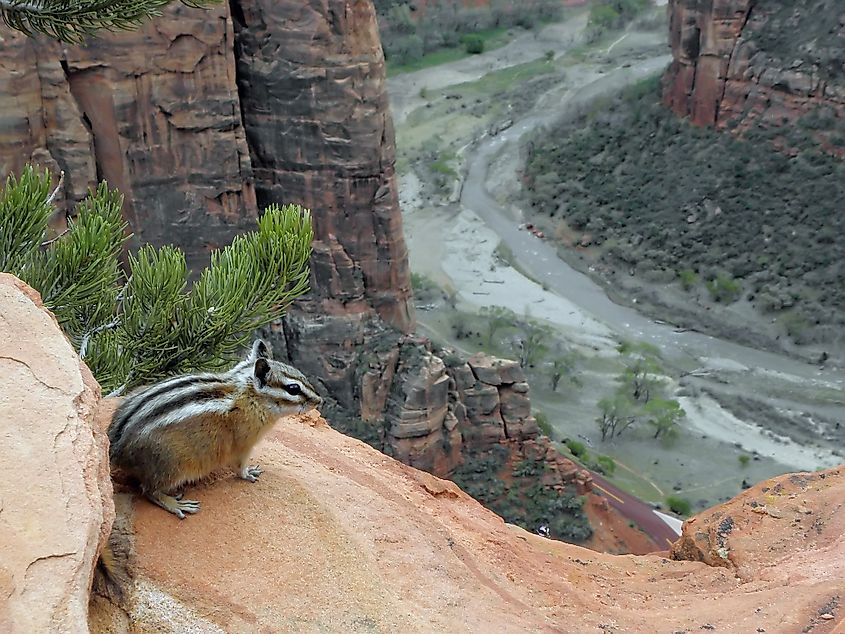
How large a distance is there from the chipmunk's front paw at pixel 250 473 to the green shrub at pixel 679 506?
22015 millimetres

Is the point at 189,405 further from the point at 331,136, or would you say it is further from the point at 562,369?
the point at 562,369

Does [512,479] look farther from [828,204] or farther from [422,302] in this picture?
[828,204]

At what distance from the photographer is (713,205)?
4844cm

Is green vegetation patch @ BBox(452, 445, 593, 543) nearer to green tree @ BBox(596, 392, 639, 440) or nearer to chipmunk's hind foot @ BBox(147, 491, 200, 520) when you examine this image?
green tree @ BBox(596, 392, 639, 440)

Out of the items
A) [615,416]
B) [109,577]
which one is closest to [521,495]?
[615,416]

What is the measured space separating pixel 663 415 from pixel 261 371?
28.5 meters

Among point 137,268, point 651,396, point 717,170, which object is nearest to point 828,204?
point 717,170

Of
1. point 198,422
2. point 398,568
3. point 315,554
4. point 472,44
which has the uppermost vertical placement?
point 198,422

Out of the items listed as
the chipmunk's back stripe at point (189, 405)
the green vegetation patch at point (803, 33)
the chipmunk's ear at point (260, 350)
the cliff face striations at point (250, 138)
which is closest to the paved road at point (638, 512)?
the cliff face striations at point (250, 138)

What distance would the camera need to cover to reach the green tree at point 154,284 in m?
7.03

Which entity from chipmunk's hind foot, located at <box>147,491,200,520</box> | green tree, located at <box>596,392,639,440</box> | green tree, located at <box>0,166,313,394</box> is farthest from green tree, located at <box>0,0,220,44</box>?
green tree, located at <box>596,392,639,440</box>

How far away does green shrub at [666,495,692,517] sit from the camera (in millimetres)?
25531

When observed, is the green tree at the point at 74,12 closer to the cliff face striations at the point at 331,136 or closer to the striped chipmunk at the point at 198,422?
the striped chipmunk at the point at 198,422

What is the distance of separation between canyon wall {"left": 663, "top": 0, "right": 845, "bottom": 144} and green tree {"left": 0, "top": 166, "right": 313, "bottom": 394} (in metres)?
44.6
